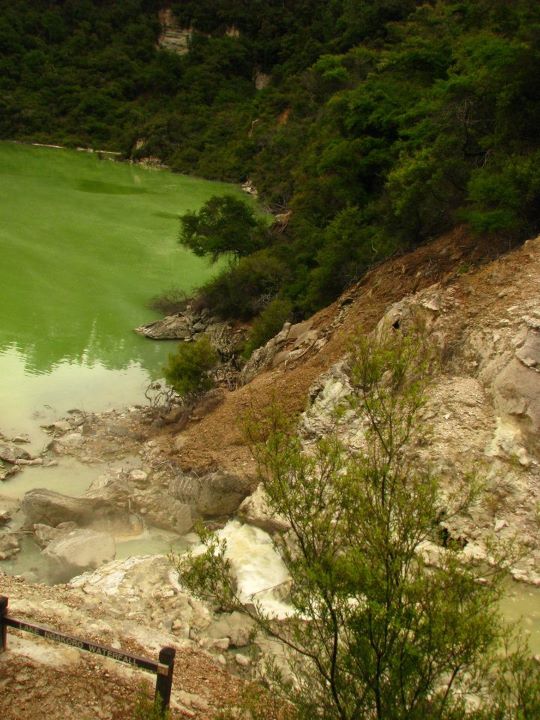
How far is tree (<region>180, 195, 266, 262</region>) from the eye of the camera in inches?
1021

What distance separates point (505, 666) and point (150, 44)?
89280 mm

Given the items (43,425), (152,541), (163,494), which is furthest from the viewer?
(43,425)

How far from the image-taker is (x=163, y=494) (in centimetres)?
1230

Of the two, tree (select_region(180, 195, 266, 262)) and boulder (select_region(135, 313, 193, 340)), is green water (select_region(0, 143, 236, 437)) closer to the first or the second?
boulder (select_region(135, 313, 193, 340))

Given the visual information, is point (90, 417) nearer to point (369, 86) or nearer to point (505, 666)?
point (505, 666)

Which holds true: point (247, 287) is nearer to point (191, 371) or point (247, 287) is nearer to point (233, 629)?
point (191, 371)

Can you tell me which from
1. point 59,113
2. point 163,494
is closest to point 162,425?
point 163,494

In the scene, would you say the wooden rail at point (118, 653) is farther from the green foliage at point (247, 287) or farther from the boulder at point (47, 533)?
the green foliage at point (247, 287)

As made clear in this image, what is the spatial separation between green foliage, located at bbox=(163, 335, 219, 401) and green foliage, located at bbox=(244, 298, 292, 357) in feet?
9.81

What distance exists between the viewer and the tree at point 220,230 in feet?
85.0

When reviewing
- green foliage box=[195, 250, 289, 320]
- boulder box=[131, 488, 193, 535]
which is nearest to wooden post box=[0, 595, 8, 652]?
boulder box=[131, 488, 193, 535]

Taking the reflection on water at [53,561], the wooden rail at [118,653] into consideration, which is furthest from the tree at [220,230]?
the wooden rail at [118,653]

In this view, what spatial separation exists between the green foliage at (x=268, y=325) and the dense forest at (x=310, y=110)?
0.24 ft

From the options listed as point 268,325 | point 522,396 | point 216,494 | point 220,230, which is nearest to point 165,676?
point 216,494
